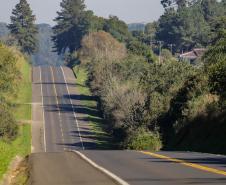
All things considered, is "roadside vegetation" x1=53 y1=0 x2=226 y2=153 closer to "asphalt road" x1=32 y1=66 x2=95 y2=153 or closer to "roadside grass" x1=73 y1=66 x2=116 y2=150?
"roadside grass" x1=73 y1=66 x2=116 y2=150

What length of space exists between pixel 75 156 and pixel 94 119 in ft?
306

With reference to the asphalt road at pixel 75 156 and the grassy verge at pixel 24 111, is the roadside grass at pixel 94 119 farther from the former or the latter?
the grassy verge at pixel 24 111

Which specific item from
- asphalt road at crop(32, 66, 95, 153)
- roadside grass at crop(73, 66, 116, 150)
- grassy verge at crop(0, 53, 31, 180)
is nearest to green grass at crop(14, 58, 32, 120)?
grassy verge at crop(0, 53, 31, 180)

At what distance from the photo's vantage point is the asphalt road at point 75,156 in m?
16.7

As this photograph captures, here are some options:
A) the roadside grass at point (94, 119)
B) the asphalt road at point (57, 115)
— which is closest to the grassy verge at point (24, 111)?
the asphalt road at point (57, 115)

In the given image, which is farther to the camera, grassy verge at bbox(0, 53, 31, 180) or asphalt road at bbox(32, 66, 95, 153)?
asphalt road at bbox(32, 66, 95, 153)

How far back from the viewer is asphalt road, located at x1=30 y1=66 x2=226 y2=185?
16.7m

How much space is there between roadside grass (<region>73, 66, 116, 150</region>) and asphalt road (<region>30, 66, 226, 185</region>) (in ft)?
4.05

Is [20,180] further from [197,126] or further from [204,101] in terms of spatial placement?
[204,101]

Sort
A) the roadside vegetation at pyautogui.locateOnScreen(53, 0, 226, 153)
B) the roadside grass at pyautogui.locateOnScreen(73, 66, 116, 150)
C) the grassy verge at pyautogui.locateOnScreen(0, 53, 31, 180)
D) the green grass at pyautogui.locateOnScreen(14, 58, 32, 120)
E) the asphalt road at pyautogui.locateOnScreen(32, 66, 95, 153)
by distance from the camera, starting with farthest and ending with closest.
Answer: the green grass at pyautogui.locateOnScreen(14, 58, 32, 120)
the asphalt road at pyautogui.locateOnScreen(32, 66, 95, 153)
the roadside grass at pyautogui.locateOnScreen(73, 66, 116, 150)
the grassy verge at pyautogui.locateOnScreen(0, 53, 31, 180)
the roadside vegetation at pyautogui.locateOnScreen(53, 0, 226, 153)

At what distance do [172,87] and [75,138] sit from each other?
22.1m

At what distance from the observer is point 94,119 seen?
120m

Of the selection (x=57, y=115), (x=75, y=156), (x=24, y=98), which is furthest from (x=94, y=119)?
(x=75, y=156)

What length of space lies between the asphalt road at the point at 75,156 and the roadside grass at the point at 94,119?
4.05ft
